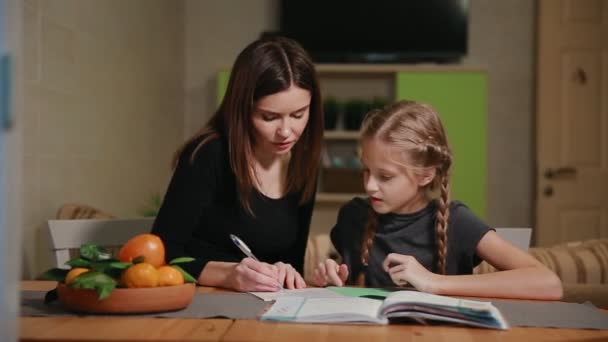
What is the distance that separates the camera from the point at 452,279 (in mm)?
1571

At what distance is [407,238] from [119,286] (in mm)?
810

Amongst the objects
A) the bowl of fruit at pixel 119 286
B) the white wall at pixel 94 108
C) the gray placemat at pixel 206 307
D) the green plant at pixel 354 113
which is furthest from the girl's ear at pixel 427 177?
the green plant at pixel 354 113

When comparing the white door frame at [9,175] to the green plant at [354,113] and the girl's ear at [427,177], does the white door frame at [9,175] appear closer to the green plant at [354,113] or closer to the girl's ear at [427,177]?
the girl's ear at [427,177]

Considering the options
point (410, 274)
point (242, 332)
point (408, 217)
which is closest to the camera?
point (242, 332)

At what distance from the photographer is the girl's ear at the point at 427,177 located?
6.13 ft

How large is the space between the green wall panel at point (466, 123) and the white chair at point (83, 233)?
284 cm

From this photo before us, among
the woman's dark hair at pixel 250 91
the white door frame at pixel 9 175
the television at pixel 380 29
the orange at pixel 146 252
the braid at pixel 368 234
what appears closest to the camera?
the white door frame at pixel 9 175

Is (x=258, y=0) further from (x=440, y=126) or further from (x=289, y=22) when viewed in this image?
(x=440, y=126)

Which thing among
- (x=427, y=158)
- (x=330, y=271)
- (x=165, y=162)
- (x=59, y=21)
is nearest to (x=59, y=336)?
(x=330, y=271)

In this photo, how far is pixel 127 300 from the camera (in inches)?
49.6

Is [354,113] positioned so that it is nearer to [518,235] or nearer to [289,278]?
[518,235]

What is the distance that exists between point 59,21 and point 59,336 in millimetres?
1678

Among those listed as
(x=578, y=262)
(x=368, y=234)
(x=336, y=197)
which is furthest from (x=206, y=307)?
(x=336, y=197)

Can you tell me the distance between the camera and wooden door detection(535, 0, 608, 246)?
4750 mm
